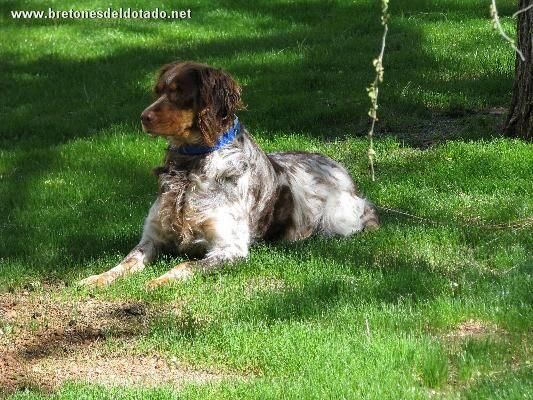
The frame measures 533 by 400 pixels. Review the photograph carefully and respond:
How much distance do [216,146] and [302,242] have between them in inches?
40.6

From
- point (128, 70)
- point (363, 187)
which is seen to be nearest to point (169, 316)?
point (363, 187)

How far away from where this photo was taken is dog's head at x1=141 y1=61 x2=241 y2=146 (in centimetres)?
703

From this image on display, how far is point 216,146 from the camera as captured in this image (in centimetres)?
716

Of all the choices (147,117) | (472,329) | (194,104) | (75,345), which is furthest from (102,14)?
(472,329)

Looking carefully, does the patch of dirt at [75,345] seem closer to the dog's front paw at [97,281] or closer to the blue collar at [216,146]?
the dog's front paw at [97,281]

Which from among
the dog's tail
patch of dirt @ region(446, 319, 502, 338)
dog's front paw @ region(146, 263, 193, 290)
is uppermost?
patch of dirt @ region(446, 319, 502, 338)

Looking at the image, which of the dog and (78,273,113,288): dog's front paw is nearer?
(78,273,113,288): dog's front paw

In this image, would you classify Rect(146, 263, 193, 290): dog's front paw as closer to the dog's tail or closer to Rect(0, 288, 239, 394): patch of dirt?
Rect(0, 288, 239, 394): patch of dirt

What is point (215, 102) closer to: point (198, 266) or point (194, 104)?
point (194, 104)

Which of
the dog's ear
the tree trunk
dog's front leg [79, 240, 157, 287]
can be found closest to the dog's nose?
the dog's ear

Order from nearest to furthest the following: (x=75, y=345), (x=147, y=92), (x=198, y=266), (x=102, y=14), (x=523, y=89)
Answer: (x=75, y=345) → (x=198, y=266) → (x=523, y=89) → (x=147, y=92) → (x=102, y=14)

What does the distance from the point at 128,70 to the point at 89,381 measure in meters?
10.0

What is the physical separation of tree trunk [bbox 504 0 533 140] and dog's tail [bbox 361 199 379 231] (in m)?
2.32

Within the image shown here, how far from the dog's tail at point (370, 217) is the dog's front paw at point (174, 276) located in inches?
67.8
